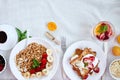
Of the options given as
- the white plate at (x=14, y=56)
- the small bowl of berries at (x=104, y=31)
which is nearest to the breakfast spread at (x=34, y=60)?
the white plate at (x=14, y=56)

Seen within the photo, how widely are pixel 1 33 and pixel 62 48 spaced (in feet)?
0.93

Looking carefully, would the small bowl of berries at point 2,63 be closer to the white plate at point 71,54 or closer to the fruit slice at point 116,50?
the white plate at point 71,54

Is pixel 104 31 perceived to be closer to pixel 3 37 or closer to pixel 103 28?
pixel 103 28

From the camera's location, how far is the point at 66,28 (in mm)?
1854

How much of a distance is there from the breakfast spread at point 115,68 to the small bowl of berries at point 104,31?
114 mm

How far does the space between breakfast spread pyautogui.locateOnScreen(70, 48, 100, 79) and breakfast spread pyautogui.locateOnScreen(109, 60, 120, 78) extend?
0.21ft

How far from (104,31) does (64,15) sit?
20 centimetres

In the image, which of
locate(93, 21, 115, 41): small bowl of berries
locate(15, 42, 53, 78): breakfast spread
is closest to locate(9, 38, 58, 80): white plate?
locate(15, 42, 53, 78): breakfast spread

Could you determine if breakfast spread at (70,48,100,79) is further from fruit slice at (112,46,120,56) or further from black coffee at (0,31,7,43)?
black coffee at (0,31,7,43)

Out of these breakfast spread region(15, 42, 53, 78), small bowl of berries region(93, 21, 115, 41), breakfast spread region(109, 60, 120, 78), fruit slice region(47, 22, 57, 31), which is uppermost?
fruit slice region(47, 22, 57, 31)

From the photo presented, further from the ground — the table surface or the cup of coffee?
the table surface

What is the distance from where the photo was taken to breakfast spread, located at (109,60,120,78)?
5.96ft

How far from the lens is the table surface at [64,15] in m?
1.85

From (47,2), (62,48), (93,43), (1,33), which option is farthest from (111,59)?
(1,33)
